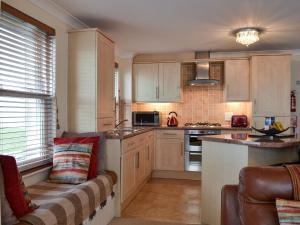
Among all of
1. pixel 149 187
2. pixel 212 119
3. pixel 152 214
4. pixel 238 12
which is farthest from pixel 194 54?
pixel 152 214

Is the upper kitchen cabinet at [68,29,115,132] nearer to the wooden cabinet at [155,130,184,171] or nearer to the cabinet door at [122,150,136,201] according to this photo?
the cabinet door at [122,150,136,201]

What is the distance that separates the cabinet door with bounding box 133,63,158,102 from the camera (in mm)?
5172

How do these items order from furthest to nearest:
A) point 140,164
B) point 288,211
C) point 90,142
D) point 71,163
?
point 140,164 → point 90,142 → point 71,163 → point 288,211

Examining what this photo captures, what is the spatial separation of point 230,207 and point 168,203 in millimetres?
2113

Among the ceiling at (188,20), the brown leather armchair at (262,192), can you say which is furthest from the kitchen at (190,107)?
the brown leather armchair at (262,192)

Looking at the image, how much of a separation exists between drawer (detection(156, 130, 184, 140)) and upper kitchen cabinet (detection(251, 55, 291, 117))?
1.34 m

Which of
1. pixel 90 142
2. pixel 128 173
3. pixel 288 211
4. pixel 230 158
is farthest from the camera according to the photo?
pixel 128 173

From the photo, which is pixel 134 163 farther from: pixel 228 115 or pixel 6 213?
pixel 228 115

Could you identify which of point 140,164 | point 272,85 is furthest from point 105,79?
point 272,85

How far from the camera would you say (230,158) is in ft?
8.21

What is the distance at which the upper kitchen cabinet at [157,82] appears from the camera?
5.09 meters

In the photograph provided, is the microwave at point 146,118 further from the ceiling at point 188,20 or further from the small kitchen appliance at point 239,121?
the small kitchen appliance at point 239,121

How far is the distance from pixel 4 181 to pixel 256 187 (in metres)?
1.47

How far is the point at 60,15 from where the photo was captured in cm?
304
